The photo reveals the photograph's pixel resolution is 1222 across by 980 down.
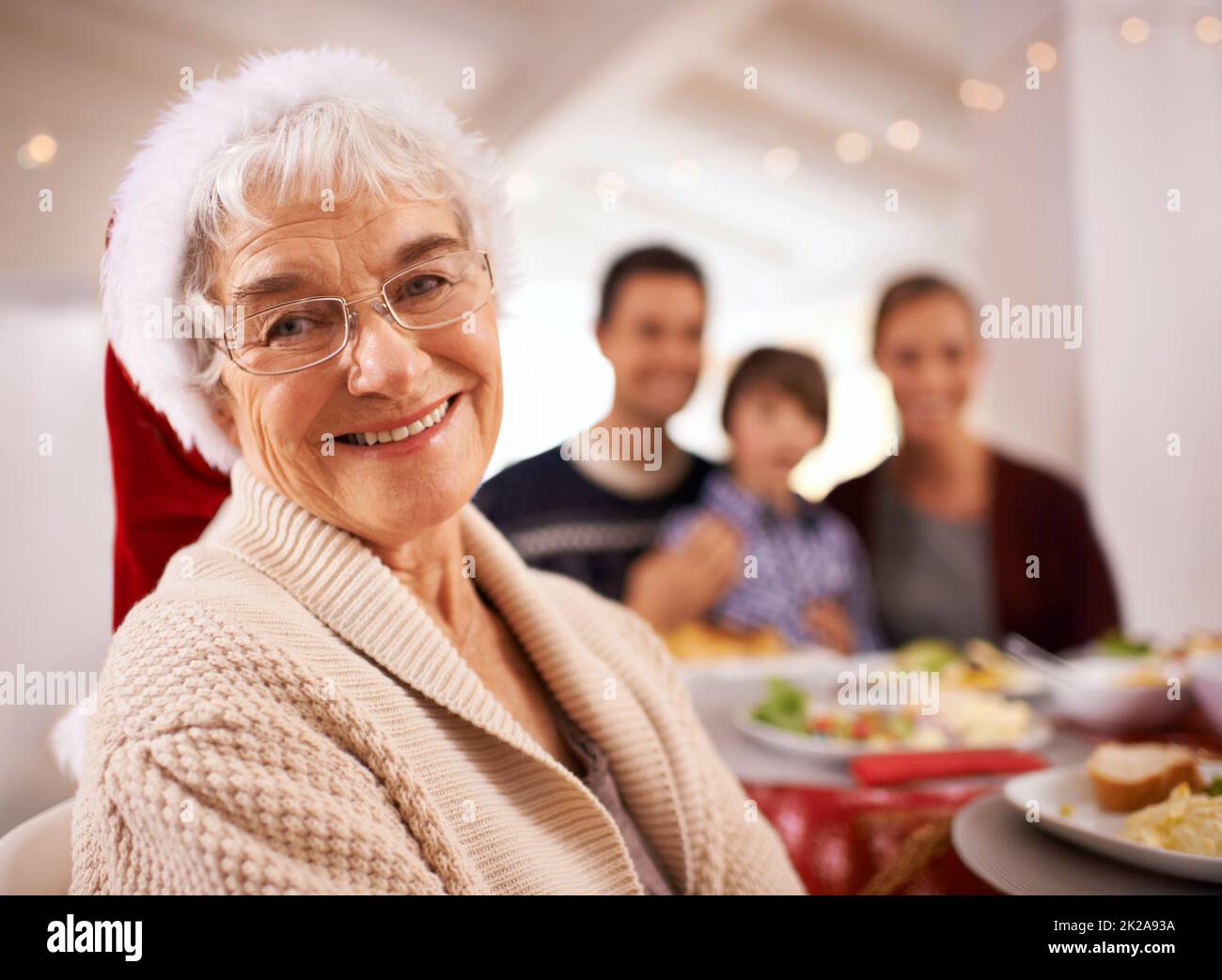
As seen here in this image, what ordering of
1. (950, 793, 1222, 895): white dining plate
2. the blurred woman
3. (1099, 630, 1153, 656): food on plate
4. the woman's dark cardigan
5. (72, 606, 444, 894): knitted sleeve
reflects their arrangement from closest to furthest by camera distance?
(72, 606, 444, 894): knitted sleeve → (950, 793, 1222, 895): white dining plate → (1099, 630, 1153, 656): food on plate → the woman's dark cardigan → the blurred woman

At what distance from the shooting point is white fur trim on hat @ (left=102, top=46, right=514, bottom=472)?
702mm

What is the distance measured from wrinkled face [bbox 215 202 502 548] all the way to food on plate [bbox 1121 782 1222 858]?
26.3 inches

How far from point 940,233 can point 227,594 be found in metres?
5.94

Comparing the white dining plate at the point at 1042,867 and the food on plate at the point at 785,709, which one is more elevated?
the food on plate at the point at 785,709

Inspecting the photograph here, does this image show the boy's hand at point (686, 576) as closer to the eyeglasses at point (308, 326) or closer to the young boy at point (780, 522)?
the young boy at point (780, 522)

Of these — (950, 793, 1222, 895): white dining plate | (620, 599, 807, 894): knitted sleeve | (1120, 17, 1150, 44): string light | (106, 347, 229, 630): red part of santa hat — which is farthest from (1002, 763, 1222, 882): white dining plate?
(1120, 17, 1150, 44): string light

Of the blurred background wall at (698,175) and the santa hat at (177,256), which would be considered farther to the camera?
→ the blurred background wall at (698,175)

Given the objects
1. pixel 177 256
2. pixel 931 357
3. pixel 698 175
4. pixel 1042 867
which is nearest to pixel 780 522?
pixel 931 357

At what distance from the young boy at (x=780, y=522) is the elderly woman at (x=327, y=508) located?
4.55ft

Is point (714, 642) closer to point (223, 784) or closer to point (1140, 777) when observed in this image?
point (1140, 777)

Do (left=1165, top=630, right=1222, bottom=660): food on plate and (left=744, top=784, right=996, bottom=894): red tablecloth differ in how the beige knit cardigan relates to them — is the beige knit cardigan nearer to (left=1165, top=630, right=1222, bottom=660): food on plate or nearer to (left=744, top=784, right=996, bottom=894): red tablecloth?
(left=744, top=784, right=996, bottom=894): red tablecloth

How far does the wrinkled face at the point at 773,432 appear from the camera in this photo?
2.30m

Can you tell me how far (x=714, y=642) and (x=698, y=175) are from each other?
2.50 metres

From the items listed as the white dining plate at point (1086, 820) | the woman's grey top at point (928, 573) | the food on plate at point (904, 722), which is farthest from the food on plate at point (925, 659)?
the woman's grey top at point (928, 573)
